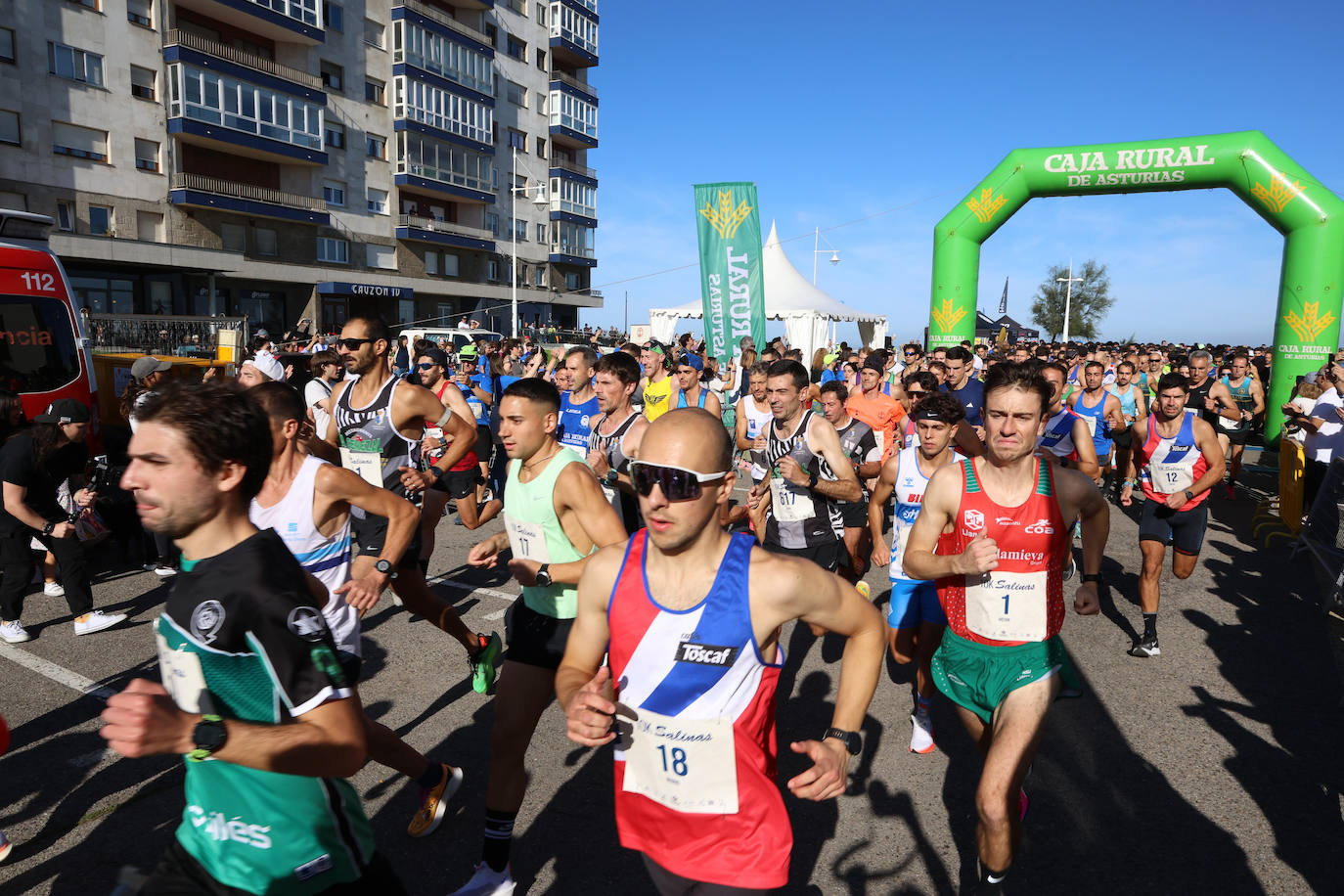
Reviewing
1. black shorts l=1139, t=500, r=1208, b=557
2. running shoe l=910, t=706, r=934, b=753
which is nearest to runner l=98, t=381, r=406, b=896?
running shoe l=910, t=706, r=934, b=753

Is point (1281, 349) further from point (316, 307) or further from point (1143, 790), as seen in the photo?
point (316, 307)

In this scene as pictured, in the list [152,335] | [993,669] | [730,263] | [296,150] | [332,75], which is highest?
[332,75]

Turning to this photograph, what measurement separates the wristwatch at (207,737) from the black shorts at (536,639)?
174 cm

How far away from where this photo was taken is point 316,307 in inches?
1422

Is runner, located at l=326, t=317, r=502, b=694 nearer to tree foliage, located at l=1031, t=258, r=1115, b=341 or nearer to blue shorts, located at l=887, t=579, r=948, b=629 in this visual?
blue shorts, located at l=887, t=579, r=948, b=629

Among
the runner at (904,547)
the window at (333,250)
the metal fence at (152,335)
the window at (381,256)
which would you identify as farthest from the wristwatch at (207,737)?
the window at (381,256)

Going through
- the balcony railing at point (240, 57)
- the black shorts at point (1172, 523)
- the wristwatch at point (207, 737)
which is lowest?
the black shorts at point (1172, 523)

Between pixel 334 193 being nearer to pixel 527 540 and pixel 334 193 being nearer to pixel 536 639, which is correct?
pixel 527 540

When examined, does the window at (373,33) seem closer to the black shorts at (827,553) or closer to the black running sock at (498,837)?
the black shorts at (827,553)

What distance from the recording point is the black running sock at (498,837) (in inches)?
125

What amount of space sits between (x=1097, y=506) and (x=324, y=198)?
131ft

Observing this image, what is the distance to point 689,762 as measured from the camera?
2131 mm

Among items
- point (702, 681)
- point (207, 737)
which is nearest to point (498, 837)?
point (702, 681)

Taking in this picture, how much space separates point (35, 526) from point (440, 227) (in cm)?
3920
